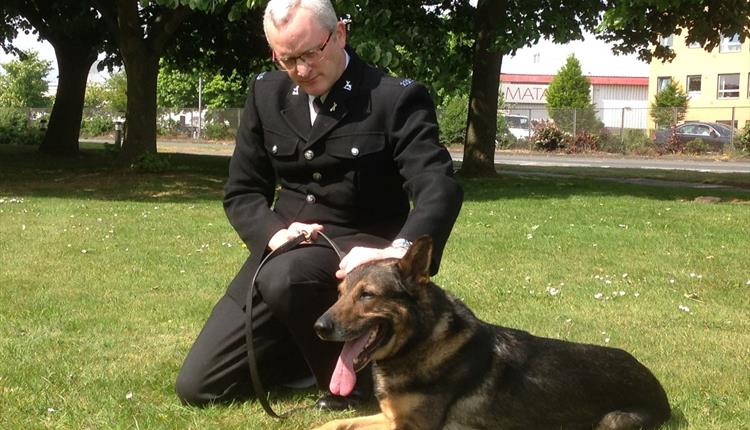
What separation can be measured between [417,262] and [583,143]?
42489 mm

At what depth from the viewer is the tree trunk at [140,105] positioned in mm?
22734

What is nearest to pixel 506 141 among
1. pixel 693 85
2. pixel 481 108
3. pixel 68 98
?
pixel 693 85

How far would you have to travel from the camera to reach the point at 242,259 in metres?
9.81

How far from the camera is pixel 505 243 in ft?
36.2

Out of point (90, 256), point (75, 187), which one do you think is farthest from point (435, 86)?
point (90, 256)

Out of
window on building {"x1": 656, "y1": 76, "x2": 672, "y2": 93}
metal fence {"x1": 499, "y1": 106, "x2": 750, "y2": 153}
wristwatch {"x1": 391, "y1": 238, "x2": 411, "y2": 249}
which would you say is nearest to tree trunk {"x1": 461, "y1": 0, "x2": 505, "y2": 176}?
wristwatch {"x1": 391, "y1": 238, "x2": 411, "y2": 249}

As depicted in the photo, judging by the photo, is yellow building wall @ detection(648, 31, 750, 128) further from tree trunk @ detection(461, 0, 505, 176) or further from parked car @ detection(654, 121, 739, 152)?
tree trunk @ detection(461, 0, 505, 176)

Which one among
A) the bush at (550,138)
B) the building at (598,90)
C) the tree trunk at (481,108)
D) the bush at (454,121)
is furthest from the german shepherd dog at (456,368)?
the building at (598,90)

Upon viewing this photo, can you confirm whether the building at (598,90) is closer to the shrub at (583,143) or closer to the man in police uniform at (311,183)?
the shrub at (583,143)

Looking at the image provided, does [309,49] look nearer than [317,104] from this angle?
Yes

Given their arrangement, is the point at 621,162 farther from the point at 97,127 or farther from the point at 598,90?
the point at 598,90

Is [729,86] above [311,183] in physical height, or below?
above

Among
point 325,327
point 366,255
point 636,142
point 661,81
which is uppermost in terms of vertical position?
point 661,81

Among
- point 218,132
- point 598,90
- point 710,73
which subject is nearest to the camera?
point 218,132
